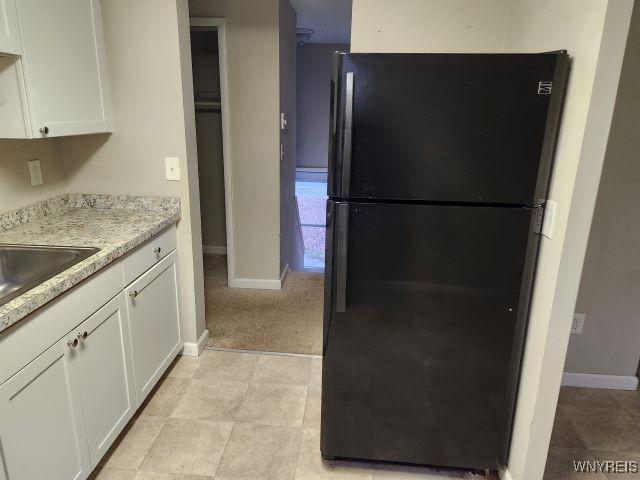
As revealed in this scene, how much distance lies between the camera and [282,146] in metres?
3.60

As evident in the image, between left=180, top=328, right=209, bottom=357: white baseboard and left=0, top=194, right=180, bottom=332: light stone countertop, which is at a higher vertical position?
left=0, top=194, right=180, bottom=332: light stone countertop

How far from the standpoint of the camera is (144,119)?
2320 mm

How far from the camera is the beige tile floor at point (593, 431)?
1.91m

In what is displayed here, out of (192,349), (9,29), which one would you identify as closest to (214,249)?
(192,349)

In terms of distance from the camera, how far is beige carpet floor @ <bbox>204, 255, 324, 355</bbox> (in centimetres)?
287

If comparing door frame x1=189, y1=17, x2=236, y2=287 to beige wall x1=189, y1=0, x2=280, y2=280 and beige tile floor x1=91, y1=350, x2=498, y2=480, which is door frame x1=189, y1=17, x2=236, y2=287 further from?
beige tile floor x1=91, y1=350, x2=498, y2=480

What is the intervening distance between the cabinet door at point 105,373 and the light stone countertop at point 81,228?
225 millimetres

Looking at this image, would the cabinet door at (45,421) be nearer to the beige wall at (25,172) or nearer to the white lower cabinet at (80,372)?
the white lower cabinet at (80,372)

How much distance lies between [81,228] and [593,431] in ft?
8.84

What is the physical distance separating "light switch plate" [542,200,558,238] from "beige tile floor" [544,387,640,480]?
111cm

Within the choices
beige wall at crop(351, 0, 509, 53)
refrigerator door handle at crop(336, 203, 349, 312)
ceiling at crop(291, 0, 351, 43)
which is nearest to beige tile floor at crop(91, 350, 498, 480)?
refrigerator door handle at crop(336, 203, 349, 312)

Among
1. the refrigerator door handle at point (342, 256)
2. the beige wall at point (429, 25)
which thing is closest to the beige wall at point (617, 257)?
the beige wall at point (429, 25)

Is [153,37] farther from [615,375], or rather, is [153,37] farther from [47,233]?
[615,375]

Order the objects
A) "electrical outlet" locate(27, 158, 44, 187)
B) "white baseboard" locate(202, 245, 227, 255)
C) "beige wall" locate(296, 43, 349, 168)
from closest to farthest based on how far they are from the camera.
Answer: "electrical outlet" locate(27, 158, 44, 187)
"white baseboard" locate(202, 245, 227, 255)
"beige wall" locate(296, 43, 349, 168)
